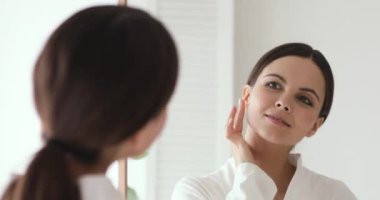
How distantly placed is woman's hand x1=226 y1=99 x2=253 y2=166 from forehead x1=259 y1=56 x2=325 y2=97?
0.29ft

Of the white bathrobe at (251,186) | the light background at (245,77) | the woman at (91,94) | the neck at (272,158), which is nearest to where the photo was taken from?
the woman at (91,94)

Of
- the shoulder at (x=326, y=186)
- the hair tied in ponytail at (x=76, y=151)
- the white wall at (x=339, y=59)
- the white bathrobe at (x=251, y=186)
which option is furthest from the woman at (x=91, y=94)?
the white wall at (x=339, y=59)

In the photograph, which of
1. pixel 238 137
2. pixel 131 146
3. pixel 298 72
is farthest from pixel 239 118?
pixel 131 146

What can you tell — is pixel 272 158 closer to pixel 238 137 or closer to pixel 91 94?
pixel 238 137

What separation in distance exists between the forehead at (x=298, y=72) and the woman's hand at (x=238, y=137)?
0.09 metres

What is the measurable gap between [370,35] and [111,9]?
126cm

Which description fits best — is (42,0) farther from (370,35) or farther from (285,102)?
(370,35)

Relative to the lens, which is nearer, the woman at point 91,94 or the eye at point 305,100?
the woman at point 91,94

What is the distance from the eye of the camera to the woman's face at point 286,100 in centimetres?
117

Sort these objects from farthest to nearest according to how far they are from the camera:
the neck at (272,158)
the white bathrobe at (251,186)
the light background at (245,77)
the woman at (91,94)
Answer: the light background at (245,77)
the neck at (272,158)
the white bathrobe at (251,186)
the woman at (91,94)

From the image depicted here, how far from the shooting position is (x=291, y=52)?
4.01ft

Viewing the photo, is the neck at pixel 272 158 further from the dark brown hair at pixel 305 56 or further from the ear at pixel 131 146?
the ear at pixel 131 146

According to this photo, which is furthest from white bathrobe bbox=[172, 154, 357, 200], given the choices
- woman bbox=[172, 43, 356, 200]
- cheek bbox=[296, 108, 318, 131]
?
cheek bbox=[296, 108, 318, 131]

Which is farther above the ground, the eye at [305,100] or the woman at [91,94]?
the woman at [91,94]
